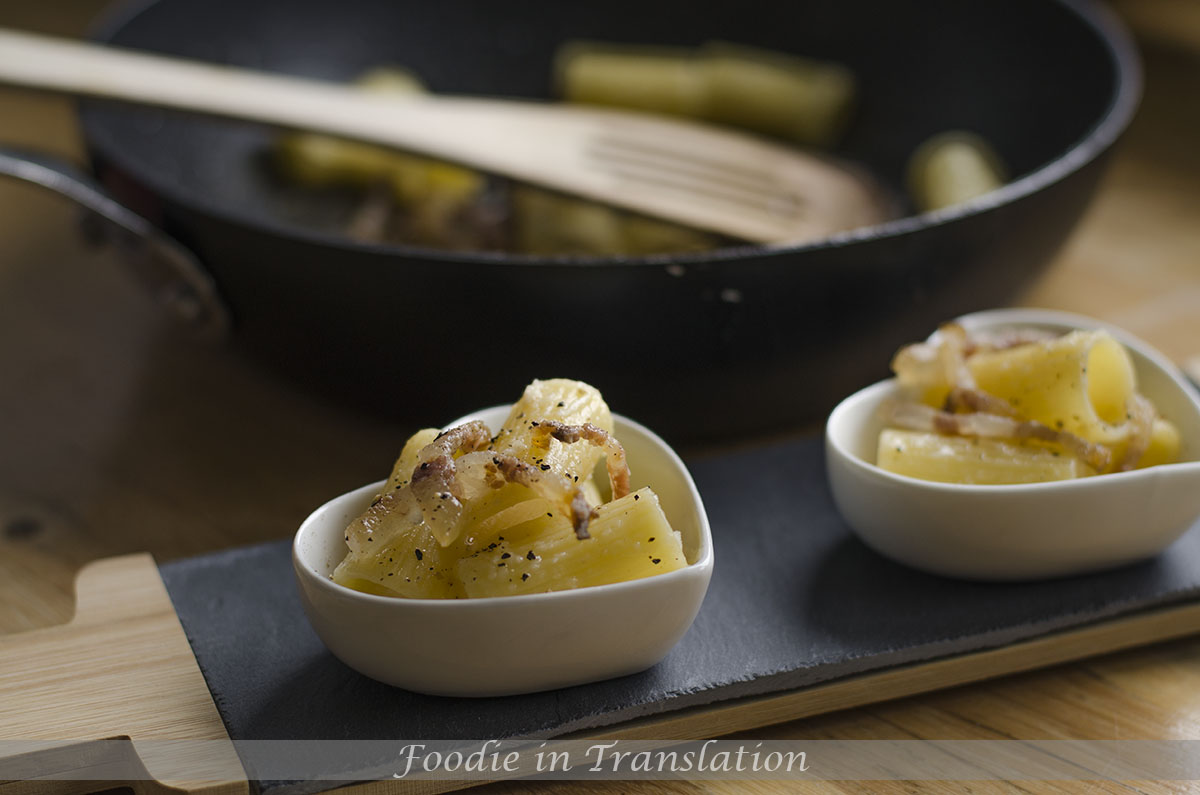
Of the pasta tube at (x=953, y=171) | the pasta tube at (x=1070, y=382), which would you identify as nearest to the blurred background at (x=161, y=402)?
the pasta tube at (x=953, y=171)

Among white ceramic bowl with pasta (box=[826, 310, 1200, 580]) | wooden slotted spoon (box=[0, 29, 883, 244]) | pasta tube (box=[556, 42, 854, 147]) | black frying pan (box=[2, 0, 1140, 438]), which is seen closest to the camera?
white ceramic bowl with pasta (box=[826, 310, 1200, 580])

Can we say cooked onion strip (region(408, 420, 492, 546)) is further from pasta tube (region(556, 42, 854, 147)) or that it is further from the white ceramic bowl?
pasta tube (region(556, 42, 854, 147))

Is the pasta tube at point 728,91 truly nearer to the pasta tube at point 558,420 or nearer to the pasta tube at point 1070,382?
the pasta tube at point 1070,382

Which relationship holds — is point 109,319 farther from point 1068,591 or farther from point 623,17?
point 1068,591

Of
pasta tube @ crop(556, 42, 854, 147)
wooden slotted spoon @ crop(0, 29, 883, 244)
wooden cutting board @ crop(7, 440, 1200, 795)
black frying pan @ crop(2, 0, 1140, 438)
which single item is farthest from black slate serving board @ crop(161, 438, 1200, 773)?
pasta tube @ crop(556, 42, 854, 147)

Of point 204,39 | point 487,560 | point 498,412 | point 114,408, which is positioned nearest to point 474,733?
point 487,560

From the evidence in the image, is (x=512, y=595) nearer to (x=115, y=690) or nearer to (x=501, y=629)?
(x=501, y=629)

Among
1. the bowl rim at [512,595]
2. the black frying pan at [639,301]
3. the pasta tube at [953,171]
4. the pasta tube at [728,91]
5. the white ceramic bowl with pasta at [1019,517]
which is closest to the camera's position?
the bowl rim at [512,595]
